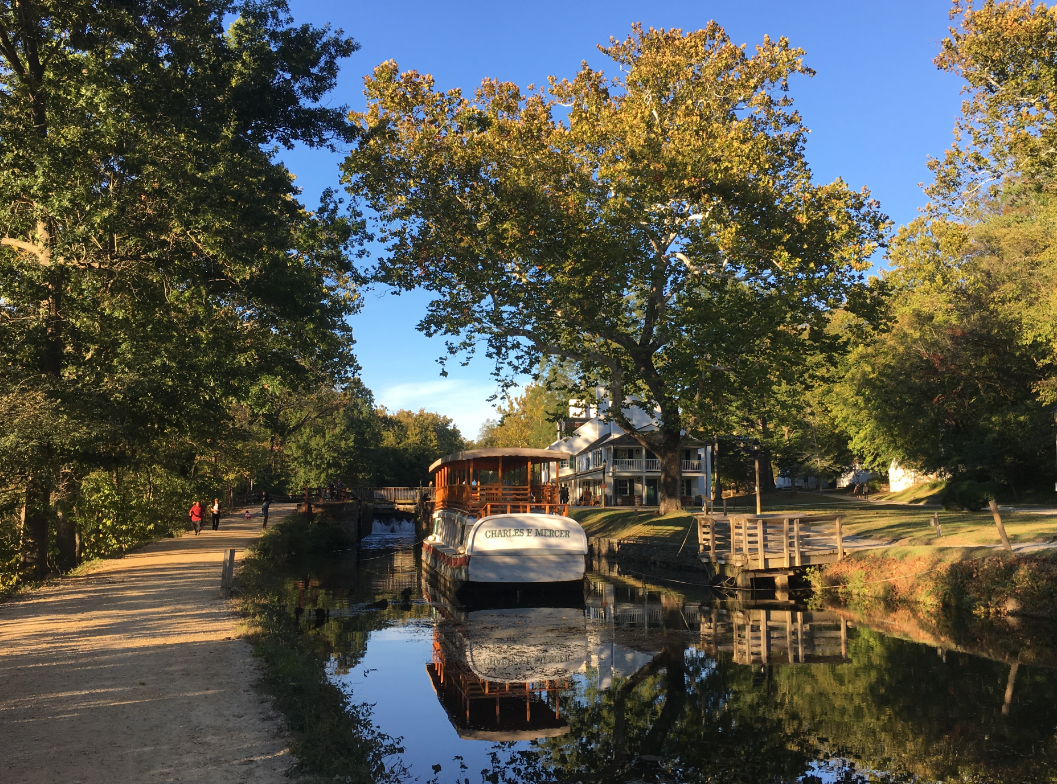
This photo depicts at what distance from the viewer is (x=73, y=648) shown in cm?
1343

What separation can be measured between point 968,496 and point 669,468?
14020 mm

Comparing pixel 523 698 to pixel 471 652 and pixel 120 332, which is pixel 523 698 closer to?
pixel 471 652

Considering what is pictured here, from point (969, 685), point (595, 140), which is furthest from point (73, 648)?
point (595, 140)

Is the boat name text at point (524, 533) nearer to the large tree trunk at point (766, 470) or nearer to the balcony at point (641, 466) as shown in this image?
the balcony at point (641, 466)

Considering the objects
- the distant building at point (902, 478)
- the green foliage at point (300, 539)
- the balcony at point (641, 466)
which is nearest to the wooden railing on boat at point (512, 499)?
the green foliage at point (300, 539)

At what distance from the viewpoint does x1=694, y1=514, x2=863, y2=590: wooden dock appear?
24.5 m

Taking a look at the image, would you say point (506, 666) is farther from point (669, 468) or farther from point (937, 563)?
point (669, 468)

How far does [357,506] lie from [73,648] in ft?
143

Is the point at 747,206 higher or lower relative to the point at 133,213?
higher

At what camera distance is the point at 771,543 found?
25.9 m

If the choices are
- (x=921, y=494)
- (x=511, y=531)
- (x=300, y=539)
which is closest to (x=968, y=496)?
(x=921, y=494)

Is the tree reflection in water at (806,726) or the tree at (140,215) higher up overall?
the tree at (140,215)

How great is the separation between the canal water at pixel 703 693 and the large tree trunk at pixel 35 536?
787cm

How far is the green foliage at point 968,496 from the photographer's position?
36.2 metres
